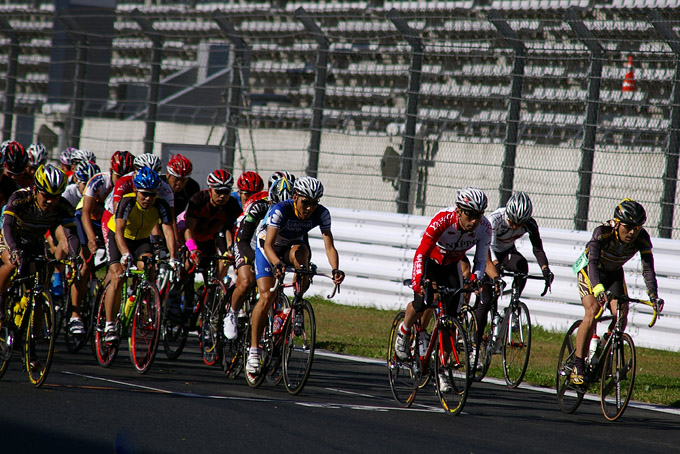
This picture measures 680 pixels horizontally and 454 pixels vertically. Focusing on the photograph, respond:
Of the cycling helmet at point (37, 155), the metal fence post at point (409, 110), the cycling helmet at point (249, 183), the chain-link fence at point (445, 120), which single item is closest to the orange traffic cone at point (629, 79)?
the chain-link fence at point (445, 120)

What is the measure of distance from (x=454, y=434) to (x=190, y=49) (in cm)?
1137

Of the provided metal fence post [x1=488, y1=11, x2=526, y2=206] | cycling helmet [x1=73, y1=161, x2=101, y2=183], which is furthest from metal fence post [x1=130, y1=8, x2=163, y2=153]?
metal fence post [x1=488, y1=11, x2=526, y2=206]

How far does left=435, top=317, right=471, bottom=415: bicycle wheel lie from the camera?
7488 millimetres

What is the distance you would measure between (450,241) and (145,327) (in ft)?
9.37

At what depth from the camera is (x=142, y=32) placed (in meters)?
16.2

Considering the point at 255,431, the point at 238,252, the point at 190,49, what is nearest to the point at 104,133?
the point at 190,49

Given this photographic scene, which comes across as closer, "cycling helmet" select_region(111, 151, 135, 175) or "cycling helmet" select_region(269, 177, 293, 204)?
"cycling helmet" select_region(269, 177, 293, 204)

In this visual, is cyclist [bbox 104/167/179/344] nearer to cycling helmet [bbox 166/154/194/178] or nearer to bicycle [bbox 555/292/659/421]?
cycling helmet [bbox 166/154/194/178]

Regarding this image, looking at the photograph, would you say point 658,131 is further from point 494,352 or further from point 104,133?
point 104,133

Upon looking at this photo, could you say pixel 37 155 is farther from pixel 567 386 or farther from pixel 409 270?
pixel 567 386

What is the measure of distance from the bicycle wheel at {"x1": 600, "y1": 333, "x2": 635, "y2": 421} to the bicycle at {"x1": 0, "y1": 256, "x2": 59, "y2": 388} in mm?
4410

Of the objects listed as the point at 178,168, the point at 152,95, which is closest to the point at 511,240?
the point at 178,168

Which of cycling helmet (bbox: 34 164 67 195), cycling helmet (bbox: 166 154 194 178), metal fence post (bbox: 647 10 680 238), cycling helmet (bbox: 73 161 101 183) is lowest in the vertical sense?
cycling helmet (bbox: 34 164 67 195)

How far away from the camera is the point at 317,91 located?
14875 mm
